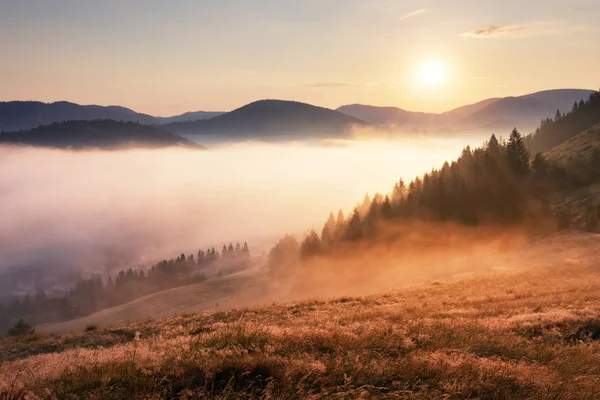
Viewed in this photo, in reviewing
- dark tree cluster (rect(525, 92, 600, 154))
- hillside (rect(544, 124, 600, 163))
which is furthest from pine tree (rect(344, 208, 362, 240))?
dark tree cluster (rect(525, 92, 600, 154))

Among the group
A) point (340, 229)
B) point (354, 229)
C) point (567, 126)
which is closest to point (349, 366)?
point (354, 229)

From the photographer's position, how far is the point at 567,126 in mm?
170500

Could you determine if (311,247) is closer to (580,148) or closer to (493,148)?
(493,148)

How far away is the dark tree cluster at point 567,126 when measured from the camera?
543ft

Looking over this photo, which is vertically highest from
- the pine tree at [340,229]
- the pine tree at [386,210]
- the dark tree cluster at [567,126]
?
the dark tree cluster at [567,126]

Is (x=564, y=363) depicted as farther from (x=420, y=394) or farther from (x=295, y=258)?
(x=295, y=258)

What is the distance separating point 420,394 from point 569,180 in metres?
112

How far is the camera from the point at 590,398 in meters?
6.53

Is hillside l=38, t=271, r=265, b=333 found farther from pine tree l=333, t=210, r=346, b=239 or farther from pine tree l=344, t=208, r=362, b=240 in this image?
pine tree l=344, t=208, r=362, b=240

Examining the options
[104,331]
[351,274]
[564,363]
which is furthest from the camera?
[351,274]

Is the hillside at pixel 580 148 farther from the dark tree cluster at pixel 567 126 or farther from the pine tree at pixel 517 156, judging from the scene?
the dark tree cluster at pixel 567 126

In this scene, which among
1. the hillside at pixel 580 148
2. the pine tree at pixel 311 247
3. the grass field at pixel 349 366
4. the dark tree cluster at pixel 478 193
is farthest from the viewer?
the hillside at pixel 580 148

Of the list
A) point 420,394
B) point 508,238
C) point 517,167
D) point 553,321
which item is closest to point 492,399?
point 420,394

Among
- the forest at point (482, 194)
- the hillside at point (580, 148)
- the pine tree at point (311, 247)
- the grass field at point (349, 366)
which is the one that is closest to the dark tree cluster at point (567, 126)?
the hillside at point (580, 148)
